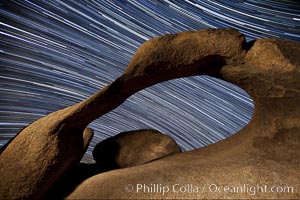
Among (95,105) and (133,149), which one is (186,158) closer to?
(133,149)

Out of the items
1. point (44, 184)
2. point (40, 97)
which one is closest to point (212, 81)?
point (40, 97)

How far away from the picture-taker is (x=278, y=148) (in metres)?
1.21

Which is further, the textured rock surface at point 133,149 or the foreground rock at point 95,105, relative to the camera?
the textured rock surface at point 133,149

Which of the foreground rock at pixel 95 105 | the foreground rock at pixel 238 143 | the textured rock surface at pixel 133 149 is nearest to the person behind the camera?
the foreground rock at pixel 238 143

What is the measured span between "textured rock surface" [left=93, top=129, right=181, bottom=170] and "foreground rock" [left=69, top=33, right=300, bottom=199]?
0.14 metres

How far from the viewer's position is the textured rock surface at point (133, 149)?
1.45 meters

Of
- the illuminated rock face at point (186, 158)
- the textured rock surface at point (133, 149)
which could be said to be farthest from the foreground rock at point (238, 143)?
the textured rock surface at point (133, 149)

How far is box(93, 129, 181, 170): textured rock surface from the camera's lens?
1.45 meters

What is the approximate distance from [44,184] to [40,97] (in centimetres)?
135

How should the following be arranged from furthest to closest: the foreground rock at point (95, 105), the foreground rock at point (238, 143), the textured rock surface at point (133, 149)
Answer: the textured rock surface at point (133, 149), the foreground rock at point (95, 105), the foreground rock at point (238, 143)

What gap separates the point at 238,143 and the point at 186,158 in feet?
0.79

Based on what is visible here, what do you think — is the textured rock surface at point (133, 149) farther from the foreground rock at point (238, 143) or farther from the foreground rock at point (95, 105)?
the foreground rock at point (95, 105)

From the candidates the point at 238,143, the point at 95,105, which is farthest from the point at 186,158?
the point at 95,105

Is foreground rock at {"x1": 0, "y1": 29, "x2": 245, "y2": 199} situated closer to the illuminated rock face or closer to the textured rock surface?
the illuminated rock face
